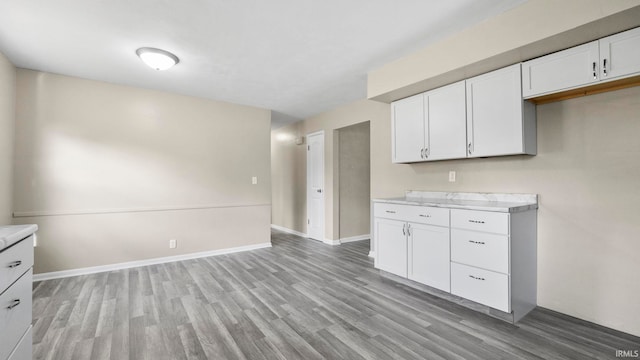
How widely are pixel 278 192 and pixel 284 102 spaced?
9.43ft

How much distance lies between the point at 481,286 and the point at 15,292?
9.96 ft

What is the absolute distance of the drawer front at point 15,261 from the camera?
1165mm

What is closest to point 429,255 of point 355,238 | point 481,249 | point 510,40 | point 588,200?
point 481,249

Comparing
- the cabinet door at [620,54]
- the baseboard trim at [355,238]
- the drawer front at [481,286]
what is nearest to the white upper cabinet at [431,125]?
the cabinet door at [620,54]

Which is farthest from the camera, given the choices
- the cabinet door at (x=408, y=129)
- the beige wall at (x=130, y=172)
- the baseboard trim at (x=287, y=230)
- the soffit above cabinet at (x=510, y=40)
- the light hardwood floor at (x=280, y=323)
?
the baseboard trim at (x=287, y=230)

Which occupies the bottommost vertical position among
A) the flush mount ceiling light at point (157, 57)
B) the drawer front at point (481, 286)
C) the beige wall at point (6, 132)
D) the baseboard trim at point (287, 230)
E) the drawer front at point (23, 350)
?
the baseboard trim at point (287, 230)

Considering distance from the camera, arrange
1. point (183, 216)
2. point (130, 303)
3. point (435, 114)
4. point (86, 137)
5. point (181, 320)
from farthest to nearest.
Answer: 1. point (183, 216)
2. point (86, 137)
3. point (435, 114)
4. point (130, 303)
5. point (181, 320)

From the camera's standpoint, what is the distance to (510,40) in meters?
2.24

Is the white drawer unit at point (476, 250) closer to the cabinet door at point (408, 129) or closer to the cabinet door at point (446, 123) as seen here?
the cabinet door at point (446, 123)

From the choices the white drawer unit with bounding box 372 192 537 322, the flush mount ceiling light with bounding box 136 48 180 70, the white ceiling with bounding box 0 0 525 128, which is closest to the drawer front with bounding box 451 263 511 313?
the white drawer unit with bounding box 372 192 537 322

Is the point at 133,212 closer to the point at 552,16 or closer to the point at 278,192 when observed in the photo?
the point at 278,192

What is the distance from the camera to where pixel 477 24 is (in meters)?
2.44

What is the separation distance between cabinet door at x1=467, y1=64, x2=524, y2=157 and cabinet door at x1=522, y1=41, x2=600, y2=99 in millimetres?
85

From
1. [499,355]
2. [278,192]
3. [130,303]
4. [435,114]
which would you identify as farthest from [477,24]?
[278,192]
